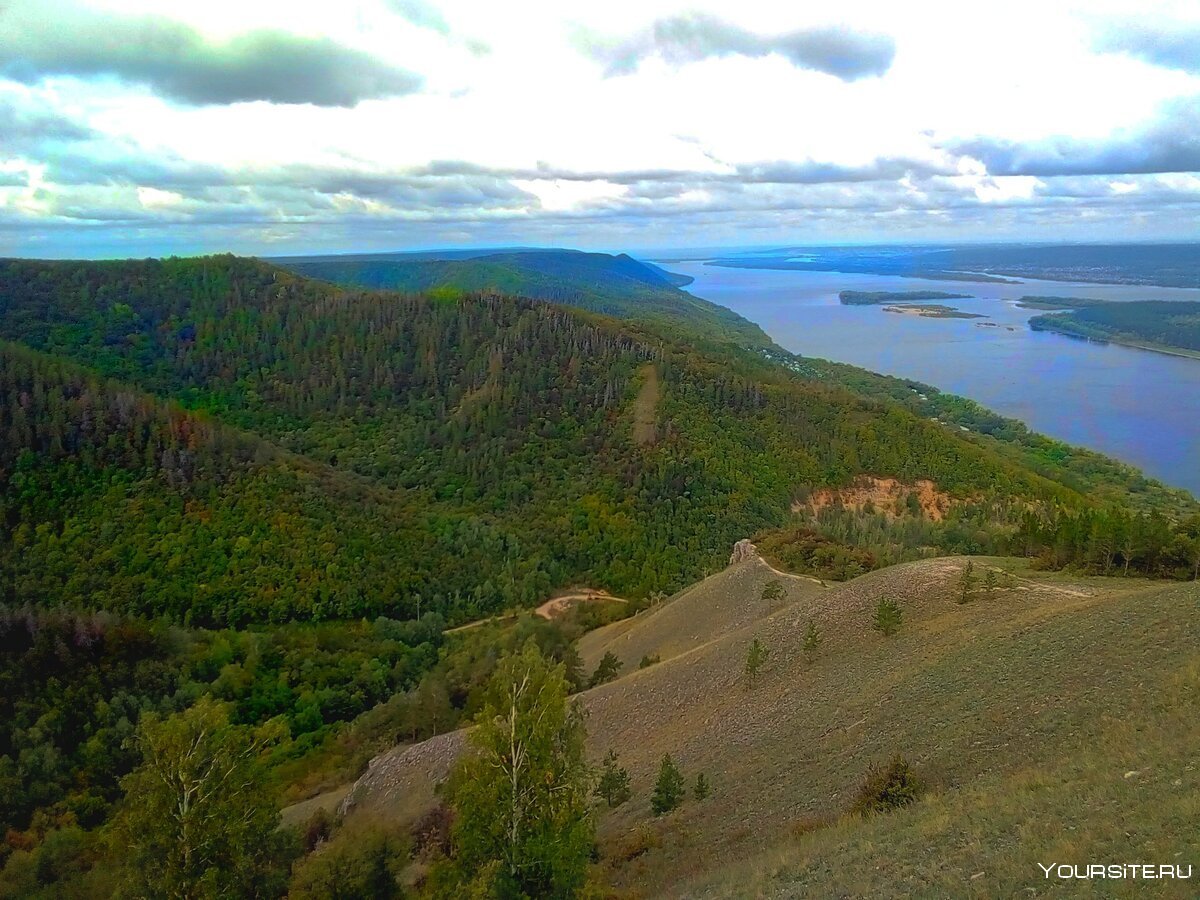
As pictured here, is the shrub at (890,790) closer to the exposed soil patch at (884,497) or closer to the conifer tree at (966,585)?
the conifer tree at (966,585)

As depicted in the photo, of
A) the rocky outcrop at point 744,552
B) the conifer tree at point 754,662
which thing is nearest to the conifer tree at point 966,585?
the conifer tree at point 754,662

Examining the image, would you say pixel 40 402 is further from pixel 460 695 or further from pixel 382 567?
pixel 460 695

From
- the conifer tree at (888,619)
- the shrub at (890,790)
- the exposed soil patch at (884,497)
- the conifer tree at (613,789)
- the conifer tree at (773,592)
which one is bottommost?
the exposed soil patch at (884,497)

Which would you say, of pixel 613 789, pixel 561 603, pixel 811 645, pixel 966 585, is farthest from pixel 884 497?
pixel 613 789

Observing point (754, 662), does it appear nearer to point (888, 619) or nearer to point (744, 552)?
point (888, 619)

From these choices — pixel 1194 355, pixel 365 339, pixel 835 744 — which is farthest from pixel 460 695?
pixel 1194 355

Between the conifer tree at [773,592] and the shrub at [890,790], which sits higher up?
the shrub at [890,790]

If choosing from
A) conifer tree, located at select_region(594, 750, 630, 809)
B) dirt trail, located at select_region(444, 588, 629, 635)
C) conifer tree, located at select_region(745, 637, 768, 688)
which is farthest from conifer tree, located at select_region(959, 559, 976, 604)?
dirt trail, located at select_region(444, 588, 629, 635)
